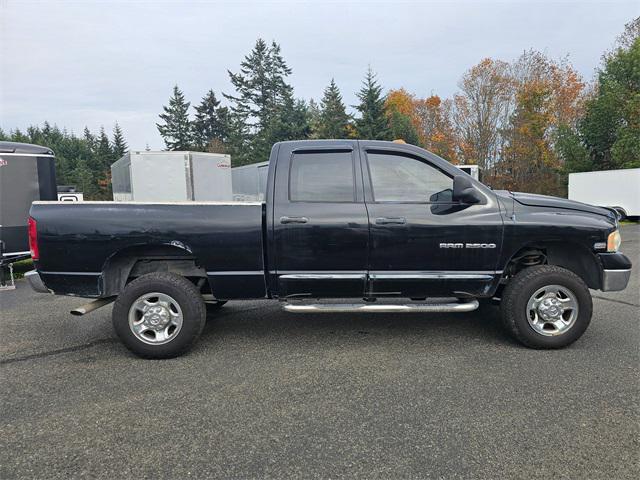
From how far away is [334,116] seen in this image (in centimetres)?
3625

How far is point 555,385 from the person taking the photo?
11.0ft

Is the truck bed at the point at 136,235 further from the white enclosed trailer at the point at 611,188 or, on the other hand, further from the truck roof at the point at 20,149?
the white enclosed trailer at the point at 611,188

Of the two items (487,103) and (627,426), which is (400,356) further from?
(487,103)

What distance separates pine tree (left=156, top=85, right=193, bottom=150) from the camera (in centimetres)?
6112

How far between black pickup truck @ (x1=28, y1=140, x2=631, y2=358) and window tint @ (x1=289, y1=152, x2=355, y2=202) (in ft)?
0.04

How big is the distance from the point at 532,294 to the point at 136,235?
3.70 meters

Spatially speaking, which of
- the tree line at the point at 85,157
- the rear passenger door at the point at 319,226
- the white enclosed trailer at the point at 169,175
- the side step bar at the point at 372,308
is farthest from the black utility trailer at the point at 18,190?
the tree line at the point at 85,157

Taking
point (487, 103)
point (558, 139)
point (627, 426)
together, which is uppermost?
point (487, 103)

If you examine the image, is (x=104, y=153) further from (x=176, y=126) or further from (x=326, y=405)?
(x=326, y=405)

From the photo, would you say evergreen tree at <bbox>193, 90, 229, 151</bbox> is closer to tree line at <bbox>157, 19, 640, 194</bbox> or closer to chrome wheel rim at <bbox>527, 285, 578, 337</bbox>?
tree line at <bbox>157, 19, 640, 194</bbox>

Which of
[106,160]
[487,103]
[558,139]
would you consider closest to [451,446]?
[558,139]

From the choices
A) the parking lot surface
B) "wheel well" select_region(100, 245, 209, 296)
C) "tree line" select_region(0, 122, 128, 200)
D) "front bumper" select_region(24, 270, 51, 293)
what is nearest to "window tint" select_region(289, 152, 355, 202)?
"wheel well" select_region(100, 245, 209, 296)

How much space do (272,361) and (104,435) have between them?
4.95 feet

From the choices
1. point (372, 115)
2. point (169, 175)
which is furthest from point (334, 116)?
point (169, 175)
